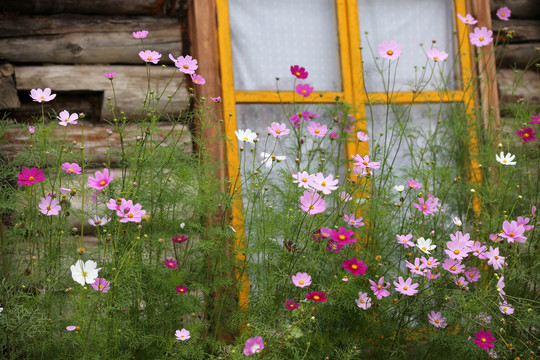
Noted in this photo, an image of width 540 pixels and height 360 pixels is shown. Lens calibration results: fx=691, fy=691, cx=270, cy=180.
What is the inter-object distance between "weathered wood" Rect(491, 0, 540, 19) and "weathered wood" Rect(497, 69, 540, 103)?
31 centimetres

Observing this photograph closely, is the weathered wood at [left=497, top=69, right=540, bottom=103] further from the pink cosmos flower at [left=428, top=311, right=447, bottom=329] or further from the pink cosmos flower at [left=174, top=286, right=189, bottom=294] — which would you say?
the pink cosmos flower at [left=174, top=286, right=189, bottom=294]

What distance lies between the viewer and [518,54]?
3715 millimetres

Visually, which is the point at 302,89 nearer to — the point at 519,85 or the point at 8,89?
the point at 8,89

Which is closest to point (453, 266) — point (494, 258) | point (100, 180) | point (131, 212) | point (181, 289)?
point (494, 258)

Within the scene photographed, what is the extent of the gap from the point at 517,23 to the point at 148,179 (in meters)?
2.33

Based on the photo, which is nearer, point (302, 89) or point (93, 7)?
point (302, 89)

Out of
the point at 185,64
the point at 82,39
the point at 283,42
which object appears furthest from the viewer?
the point at 283,42

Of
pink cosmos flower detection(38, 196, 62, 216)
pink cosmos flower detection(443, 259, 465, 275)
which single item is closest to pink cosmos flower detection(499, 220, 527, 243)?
pink cosmos flower detection(443, 259, 465, 275)

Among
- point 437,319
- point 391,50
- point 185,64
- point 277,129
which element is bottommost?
point 437,319

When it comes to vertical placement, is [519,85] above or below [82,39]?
below

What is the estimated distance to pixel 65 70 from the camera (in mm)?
3037

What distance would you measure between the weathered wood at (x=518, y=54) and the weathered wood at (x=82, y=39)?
1729mm

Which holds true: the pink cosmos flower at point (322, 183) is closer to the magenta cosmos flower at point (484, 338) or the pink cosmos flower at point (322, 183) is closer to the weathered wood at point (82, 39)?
the magenta cosmos flower at point (484, 338)

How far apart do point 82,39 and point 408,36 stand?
1602mm
